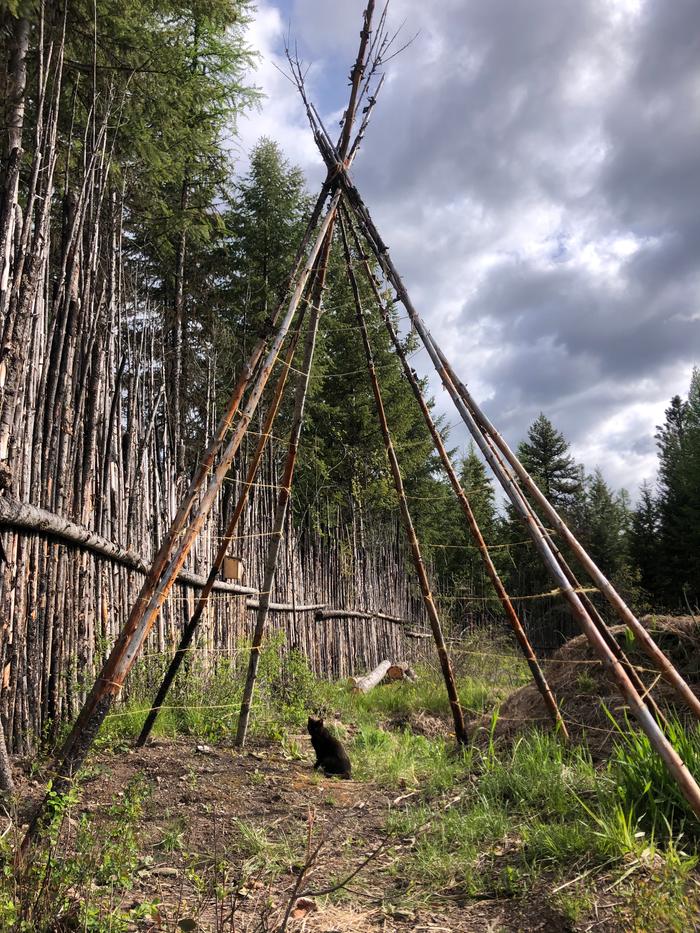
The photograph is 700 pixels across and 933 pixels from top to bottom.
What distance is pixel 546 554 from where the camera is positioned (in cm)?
340

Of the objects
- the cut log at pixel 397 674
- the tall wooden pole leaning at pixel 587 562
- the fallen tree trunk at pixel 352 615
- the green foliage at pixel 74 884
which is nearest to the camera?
the green foliage at pixel 74 884

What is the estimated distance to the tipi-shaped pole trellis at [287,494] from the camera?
8.77ft

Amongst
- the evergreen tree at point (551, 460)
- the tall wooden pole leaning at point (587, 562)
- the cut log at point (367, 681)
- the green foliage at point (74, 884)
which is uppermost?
the evergreen tree at point (551, 460)

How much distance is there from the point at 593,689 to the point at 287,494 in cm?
253

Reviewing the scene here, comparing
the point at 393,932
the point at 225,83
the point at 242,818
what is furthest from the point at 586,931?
the point at 225,83

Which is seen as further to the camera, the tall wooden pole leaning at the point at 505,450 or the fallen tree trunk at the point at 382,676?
the fallen tree trunk at the point at 382,676

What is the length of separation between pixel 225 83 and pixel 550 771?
A: 7.35m

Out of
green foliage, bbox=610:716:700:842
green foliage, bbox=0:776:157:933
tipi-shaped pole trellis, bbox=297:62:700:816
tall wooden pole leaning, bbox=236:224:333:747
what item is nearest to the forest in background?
tall wooden pole leaning, bbox=236:224:333:747

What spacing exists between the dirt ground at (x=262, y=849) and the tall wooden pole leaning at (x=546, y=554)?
592mm

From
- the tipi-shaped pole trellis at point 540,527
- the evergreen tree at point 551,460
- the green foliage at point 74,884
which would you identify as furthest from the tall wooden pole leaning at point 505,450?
the evergreen tree at point 551,460

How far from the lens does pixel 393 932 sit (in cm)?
233

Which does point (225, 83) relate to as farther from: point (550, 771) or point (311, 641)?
point (550, 771)

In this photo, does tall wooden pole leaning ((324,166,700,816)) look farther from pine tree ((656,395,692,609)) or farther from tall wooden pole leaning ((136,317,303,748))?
pine tree ((656,395,692,609))

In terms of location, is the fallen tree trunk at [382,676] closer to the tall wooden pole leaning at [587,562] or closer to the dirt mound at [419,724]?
the dirt mound at [419,724]
